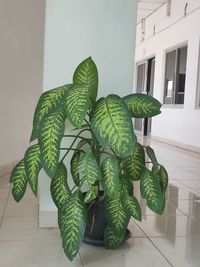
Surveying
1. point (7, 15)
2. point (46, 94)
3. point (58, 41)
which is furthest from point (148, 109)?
point (7, 15)

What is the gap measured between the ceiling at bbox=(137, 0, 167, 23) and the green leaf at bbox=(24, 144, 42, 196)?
8.96m

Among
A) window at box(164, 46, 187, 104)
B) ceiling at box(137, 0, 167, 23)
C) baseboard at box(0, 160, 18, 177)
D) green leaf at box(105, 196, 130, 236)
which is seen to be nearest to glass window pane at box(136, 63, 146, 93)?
ceiling at box(137, 0, 167, 23)

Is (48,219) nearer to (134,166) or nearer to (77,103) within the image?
(134,166)

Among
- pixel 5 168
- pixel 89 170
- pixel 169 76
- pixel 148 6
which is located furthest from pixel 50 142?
pixel 148 6

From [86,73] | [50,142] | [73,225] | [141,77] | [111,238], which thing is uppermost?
[141,77]

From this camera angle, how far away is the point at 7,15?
14.0 feet

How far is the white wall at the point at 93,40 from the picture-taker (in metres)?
2.59

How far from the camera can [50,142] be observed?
5.81 feet

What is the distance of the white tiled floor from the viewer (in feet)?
6.63

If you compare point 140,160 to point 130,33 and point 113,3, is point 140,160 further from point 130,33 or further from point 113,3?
point 113,3

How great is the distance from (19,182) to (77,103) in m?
0.68

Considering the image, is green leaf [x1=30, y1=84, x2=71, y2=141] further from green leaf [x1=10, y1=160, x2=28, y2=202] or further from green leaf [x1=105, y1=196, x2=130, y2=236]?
green leaf [x1=105, y1=196, x2=130, y2=236]

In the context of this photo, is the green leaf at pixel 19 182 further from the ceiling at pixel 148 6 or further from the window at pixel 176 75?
the ceiling at pixel 148 6

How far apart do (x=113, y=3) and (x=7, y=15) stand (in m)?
2.16
